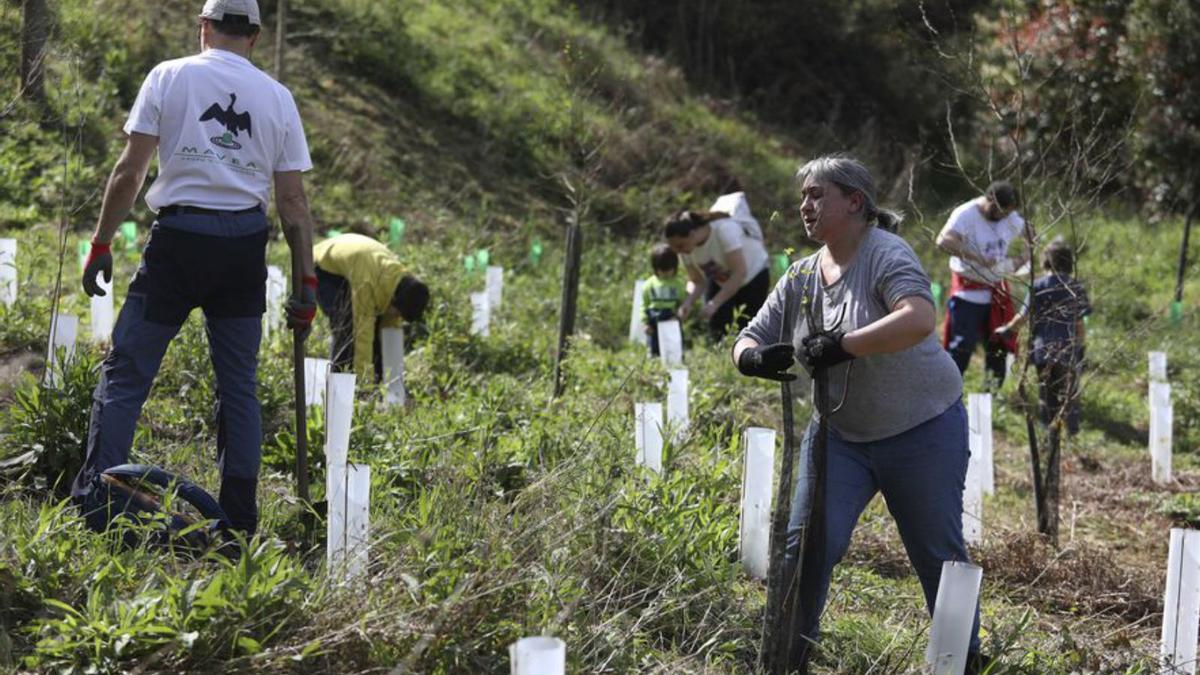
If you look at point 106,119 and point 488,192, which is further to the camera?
point 488,192

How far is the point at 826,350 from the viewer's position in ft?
13.4

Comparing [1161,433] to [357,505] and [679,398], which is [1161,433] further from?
[357,505]

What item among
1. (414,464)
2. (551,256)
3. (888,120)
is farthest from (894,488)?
(888,120)

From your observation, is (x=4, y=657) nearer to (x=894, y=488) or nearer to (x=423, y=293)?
(x=894, y=488)

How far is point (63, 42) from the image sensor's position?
6.29 meters

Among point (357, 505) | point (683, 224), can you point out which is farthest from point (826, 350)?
point (683, 224)

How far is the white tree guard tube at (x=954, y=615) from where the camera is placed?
4.06 m

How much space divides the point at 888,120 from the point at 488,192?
9.60 metres

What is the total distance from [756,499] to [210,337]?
2.12 meters

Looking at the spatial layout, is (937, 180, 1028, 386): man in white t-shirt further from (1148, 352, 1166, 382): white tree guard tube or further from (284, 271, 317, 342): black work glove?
(284, 271, 317, 342): black work glove

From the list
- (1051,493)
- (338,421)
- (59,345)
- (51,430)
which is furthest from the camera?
(1051,493)

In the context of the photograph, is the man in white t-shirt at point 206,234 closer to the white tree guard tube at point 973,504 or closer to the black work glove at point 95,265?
the black work glove at point 95,265

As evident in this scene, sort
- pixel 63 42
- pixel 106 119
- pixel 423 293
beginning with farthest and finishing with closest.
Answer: pixel 106 119 → pixel 423 293 → pixel 63 42

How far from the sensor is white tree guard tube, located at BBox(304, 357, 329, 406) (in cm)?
615
